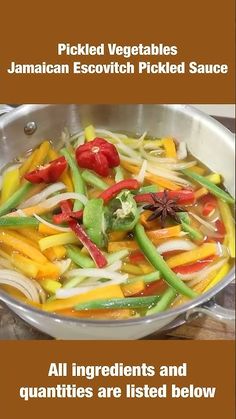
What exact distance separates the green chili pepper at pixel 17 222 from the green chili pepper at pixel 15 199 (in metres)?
0.05

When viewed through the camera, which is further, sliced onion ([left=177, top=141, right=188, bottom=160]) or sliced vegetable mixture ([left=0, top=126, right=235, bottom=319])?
sliced onion ([left=177, top=141, right=188, bottom=160])

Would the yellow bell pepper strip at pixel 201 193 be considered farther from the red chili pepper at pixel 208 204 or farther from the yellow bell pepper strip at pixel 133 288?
the yellow bell pepper strip at pixel 133 288

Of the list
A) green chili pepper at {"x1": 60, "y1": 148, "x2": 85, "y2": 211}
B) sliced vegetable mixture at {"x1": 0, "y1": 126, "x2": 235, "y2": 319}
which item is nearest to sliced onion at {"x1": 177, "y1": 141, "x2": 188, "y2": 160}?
sliced vegetable mixture at {"x1": 0, "y1": 126, "x2": 235, "y2": 319}

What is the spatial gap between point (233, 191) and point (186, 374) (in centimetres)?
41

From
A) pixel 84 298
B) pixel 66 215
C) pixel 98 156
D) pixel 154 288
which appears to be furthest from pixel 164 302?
pixel 98 156

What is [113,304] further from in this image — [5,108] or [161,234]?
[5,108]

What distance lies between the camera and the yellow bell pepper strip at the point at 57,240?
1.19 metres

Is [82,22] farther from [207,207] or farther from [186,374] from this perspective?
[186,374]

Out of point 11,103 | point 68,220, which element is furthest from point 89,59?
point 68,220

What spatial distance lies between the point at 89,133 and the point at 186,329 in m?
0.51

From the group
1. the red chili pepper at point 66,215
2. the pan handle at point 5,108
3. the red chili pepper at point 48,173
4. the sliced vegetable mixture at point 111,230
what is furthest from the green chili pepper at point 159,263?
the pan handle at point 5,108

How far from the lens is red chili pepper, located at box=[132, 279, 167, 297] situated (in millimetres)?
1147

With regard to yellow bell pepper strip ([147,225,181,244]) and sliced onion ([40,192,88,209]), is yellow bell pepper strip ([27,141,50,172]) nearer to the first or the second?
sliced onion ([40,192,88,209])

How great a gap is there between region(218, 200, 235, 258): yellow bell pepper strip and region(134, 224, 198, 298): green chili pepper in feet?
0.48
